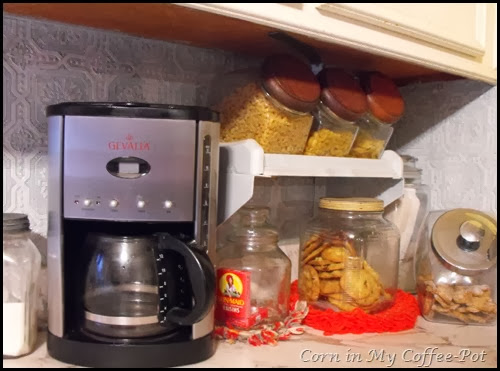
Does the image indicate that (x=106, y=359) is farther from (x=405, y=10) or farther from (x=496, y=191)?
(x=496, y=191)

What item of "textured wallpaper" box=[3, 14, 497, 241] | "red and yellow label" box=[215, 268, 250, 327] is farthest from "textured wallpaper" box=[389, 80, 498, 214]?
"red and yellow label" box=[215, 268, 250, 327]

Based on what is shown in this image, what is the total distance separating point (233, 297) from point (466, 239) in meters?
0.50

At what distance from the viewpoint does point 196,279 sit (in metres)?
0.83

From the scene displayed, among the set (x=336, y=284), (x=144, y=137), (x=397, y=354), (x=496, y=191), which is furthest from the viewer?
(x=496, y=191)

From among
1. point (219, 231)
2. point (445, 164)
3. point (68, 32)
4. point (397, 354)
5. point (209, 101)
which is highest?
point (68, 32)

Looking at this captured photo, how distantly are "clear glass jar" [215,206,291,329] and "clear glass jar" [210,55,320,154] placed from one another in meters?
0.14

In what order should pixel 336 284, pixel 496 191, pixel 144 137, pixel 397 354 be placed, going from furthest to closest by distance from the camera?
1. pixel 496 191
2. pixel 336 284
3. pixel 397 354
4. pixel 144 137

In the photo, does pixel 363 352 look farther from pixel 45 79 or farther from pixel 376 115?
pixel 45 79

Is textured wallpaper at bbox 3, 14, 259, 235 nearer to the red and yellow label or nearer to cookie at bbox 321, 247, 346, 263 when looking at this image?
the red and yellow label

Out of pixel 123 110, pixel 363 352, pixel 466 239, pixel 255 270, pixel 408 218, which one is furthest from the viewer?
pixel 408 218

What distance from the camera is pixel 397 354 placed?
100cm

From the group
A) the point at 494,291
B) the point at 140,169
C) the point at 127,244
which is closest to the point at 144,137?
the point at 140,169

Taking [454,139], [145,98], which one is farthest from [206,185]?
[454,139]

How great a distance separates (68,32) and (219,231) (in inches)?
19.2
